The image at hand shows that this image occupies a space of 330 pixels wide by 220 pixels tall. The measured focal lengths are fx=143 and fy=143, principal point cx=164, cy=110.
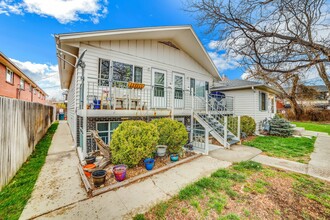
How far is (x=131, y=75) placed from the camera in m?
7.34

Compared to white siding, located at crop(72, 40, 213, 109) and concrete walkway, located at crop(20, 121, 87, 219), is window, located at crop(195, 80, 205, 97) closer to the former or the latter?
white siding, located at crop(72, 40, 213, 109)

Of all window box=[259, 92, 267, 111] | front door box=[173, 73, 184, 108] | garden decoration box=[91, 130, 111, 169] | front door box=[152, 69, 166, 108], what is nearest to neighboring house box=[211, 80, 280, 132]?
window box=[259, 92, 267, 111]

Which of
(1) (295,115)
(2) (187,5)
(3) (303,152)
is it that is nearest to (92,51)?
(2) (187,5)

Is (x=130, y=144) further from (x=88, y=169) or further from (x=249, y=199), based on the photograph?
(x=249, y=199)

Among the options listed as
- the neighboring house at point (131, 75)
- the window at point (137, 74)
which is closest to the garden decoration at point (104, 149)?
the neighboring house at point (131, 75)

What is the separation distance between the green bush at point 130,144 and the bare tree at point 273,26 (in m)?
4.48

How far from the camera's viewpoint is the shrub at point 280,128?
32.3 ft

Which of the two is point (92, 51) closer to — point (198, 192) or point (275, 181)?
point (198, 192)

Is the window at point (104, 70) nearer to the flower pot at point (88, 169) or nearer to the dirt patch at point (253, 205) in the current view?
the flower pot at point (88, 169)

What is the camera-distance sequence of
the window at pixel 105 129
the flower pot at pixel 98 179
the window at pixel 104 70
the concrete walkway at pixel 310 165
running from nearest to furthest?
the flower pot at pixel 98 179 → the concrete walkway at pixel 310 165 → the window at pixel 105 129 → the window at pixel 104 70

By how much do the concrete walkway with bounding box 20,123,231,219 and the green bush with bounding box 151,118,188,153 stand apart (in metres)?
0.86

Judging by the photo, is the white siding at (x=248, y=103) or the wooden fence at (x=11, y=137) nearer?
the wooden fence at (x=11, y=137)

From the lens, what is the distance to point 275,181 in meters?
3.66

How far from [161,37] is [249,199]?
A: 8.22m
